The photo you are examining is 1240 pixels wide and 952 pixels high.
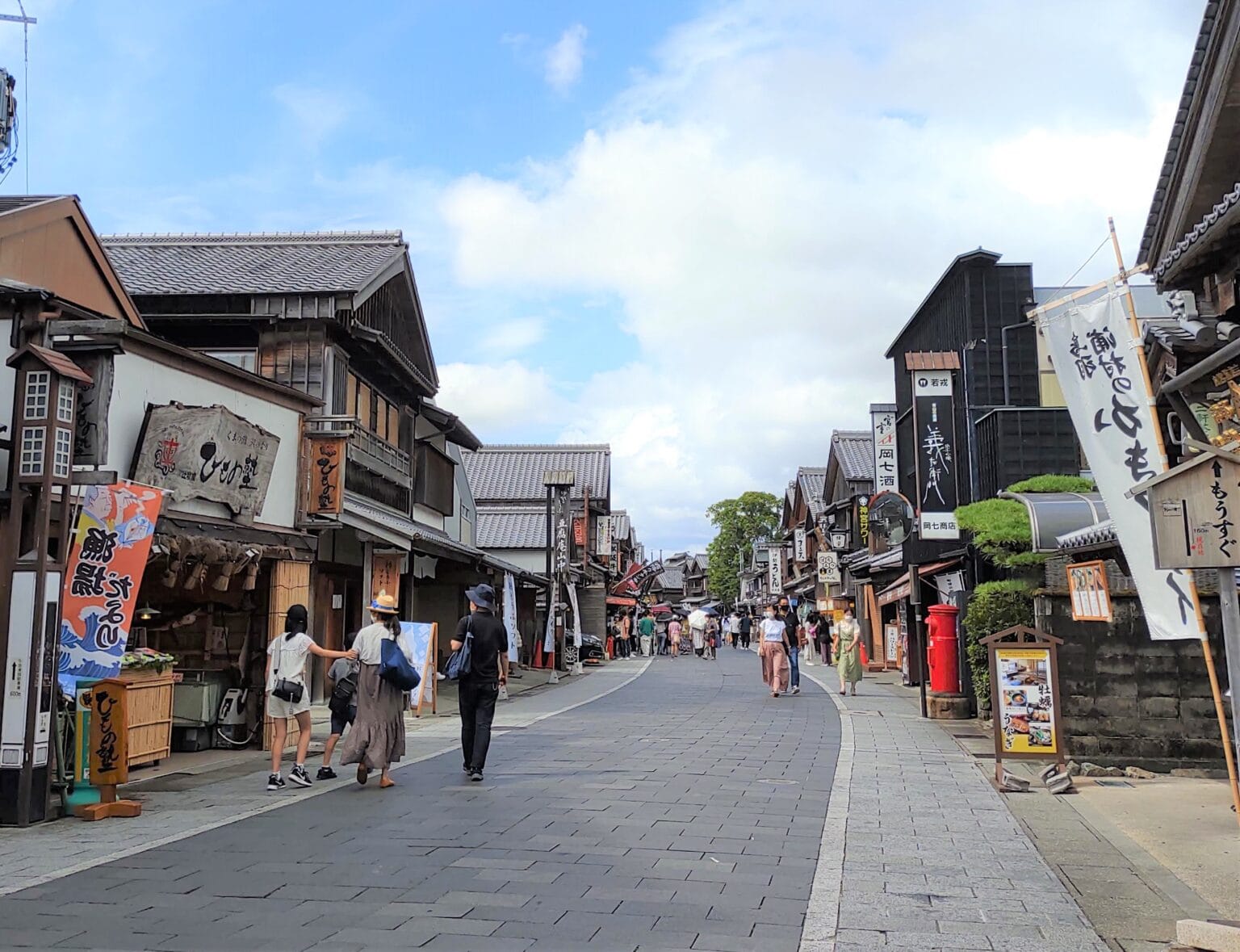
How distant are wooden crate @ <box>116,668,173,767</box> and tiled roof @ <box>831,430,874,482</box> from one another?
35275mm

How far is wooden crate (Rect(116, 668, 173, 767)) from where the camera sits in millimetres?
10125

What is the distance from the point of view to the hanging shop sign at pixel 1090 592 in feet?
34.6

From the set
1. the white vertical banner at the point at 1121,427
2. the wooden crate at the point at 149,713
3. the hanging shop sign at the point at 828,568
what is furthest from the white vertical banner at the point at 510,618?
the hanging shop sign at the point at 828,568

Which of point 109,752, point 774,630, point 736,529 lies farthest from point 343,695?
point 736,529

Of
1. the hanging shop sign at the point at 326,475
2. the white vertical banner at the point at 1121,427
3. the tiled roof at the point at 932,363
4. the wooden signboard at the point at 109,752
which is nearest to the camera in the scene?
the white vertical banner at the point at 1121,427

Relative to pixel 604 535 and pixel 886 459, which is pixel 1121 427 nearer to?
pixel 886 459

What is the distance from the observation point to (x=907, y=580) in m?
24.5

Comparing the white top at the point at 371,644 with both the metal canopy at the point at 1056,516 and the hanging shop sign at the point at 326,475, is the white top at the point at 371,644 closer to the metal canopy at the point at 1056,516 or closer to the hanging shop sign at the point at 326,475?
the hanging shop sign at the point at 326,475

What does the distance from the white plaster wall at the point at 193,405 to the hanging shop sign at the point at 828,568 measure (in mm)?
30286

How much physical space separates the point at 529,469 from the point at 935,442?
33.4 meters

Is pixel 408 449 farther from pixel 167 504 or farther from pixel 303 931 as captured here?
pixel 303 931

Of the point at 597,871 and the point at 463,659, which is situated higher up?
the point at 463,659

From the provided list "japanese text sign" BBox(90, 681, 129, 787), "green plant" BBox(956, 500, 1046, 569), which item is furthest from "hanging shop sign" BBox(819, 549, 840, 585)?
"japanese text sign" BBox(90, 681, 129, 787)

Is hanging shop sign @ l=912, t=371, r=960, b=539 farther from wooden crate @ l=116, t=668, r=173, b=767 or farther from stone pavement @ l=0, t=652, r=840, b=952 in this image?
wooden crate @ l=116, t=668, r=173, b=767
